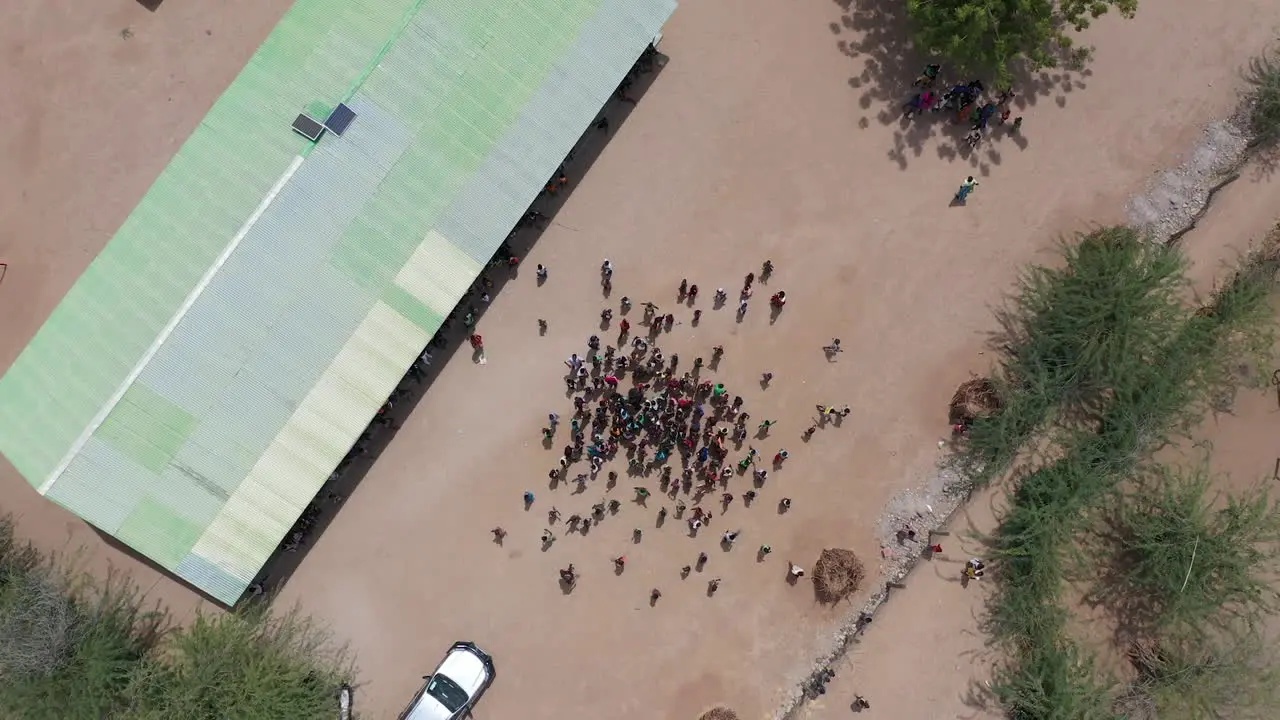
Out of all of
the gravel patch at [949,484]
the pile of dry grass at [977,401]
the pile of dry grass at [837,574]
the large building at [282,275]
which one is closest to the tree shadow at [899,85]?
the gravel patch at [949,484]

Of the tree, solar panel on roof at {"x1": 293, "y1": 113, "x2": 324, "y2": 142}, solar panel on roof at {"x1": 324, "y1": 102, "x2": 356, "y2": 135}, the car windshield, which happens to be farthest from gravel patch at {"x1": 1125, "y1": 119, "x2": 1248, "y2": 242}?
the car windshield

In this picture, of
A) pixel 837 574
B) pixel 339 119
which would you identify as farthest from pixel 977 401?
pixel 339 119

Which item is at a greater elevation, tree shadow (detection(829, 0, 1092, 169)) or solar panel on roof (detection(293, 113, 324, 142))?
tree shadow (detection(829, 0, 1092, 169))

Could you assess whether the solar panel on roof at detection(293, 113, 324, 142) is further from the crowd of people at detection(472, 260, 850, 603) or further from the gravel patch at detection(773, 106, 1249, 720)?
the gravel patch at detection(773, 106, 1249, 720)

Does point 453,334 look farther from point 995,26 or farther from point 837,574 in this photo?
point 995,26

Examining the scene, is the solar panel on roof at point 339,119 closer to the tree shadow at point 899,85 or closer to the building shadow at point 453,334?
the building shadow at point 453,334

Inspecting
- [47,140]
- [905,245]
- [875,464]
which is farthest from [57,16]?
[875,464]

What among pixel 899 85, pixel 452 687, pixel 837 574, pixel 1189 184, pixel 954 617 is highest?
pixel 1189 184
